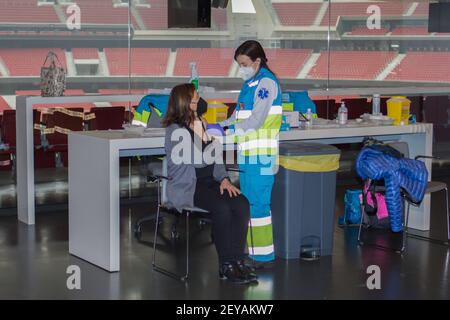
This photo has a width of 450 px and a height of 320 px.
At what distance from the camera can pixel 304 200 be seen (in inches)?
237

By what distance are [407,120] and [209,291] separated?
9.01 ft

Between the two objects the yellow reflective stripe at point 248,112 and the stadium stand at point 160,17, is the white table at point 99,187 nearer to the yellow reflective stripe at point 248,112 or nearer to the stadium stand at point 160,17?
the yellow reflective stripe at point 248,112

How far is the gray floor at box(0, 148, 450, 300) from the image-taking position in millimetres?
5137

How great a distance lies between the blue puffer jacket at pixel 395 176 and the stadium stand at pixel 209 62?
4.03 m

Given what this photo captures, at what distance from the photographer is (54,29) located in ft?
32.6

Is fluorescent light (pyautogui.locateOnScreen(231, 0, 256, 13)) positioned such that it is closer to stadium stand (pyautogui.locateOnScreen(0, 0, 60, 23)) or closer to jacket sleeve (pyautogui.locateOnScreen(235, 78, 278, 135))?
stadium stand (pyautogui.locateOnScreen(0, 0, 60, 23))

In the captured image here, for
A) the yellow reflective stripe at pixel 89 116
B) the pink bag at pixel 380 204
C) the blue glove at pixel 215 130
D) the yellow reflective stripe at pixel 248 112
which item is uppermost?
the yellow reflective stripe at pixel 248 112

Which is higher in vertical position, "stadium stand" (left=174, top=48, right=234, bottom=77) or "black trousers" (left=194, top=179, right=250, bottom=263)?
"stadium stand" (left=174, top=48, right=234, bottom=77)

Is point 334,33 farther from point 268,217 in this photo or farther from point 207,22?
point 268,217

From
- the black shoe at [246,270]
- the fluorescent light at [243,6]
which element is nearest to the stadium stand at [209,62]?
the fluorescent light at [243,6]

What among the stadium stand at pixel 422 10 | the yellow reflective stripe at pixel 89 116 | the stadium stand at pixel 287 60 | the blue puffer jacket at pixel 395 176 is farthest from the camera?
the stadium stand at pixel 422 10

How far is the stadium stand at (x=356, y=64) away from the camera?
449 inches

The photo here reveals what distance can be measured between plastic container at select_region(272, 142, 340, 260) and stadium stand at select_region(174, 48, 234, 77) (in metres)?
4.11

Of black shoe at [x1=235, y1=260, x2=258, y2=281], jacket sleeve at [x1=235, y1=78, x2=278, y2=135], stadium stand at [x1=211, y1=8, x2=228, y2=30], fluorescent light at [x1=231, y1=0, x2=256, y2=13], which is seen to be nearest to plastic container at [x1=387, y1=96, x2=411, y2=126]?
jacket sleeve at [x1=235, y1=78, x2=278, y2=135]
